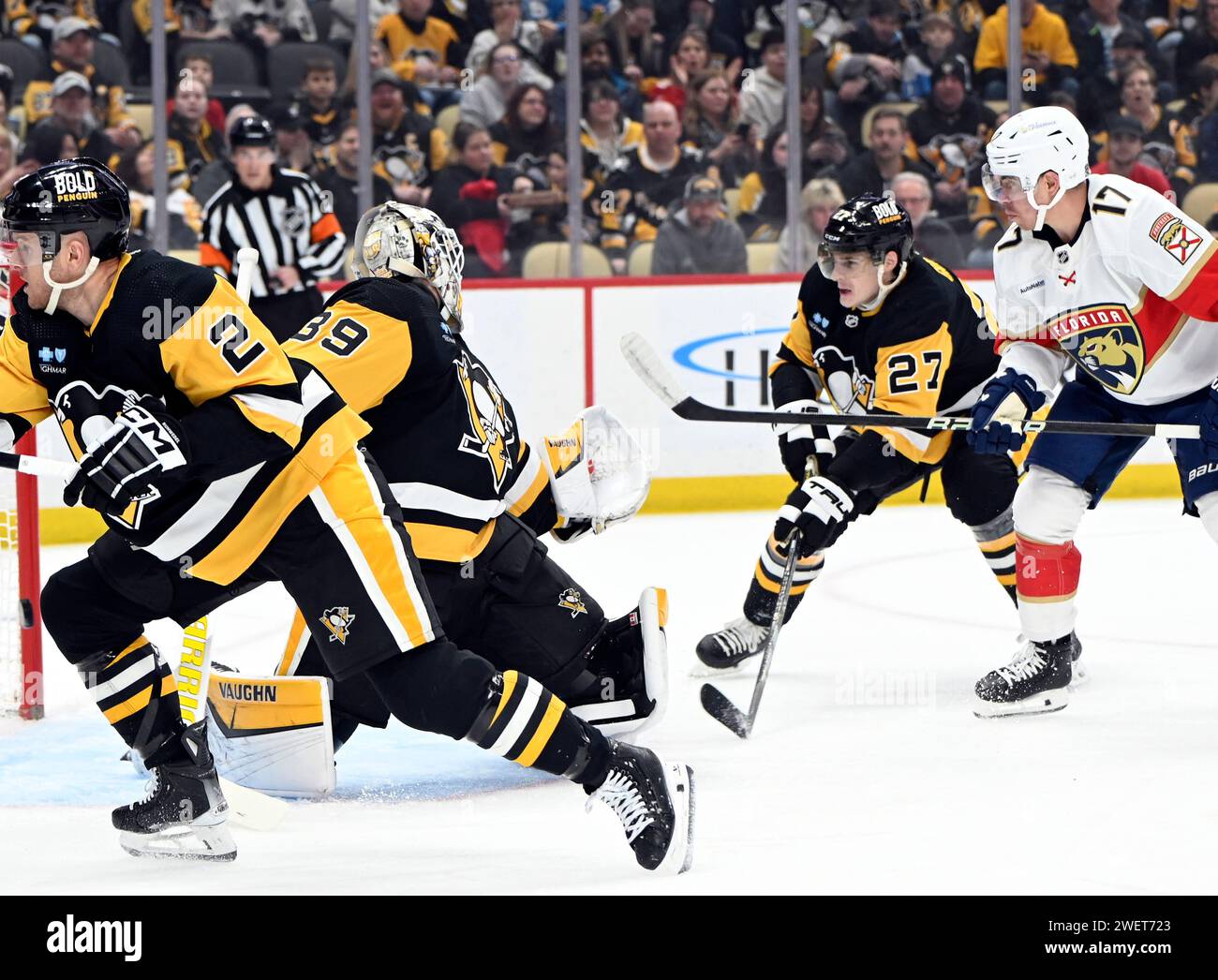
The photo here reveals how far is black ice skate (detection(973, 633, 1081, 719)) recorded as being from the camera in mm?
3342

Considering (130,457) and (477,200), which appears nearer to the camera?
(130,457)

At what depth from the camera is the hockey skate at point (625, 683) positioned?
9.91 feet

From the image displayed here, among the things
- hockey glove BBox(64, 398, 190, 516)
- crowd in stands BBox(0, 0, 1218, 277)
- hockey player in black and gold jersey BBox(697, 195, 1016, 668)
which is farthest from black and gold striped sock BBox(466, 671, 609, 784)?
crowd in stands BBox(0, 0, 1218, 277)

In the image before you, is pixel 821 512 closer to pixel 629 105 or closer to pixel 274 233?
pixel 274 233

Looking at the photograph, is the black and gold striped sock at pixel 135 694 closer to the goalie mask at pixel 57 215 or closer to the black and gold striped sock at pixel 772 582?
the goalie mask at pixel 57 215

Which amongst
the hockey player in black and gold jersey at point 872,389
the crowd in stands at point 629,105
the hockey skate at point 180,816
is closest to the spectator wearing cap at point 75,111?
the crowd in stands at point 629,105

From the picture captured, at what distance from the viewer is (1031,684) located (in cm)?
337

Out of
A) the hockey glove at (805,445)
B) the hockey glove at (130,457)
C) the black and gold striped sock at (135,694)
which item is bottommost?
the hockey glove at (805,445)

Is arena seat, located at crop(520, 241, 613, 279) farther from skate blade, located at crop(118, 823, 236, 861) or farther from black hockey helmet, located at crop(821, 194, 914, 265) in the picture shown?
skate blade, located at crop(118, 823, 236, 861)

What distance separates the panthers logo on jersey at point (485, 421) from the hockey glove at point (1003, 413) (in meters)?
0.88

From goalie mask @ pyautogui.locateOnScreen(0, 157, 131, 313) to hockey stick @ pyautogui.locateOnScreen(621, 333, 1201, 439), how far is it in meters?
1.06

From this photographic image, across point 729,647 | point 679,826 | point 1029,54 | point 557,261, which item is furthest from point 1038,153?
point 1029,54

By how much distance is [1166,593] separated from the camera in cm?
457

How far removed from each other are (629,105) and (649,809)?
4354 mm
